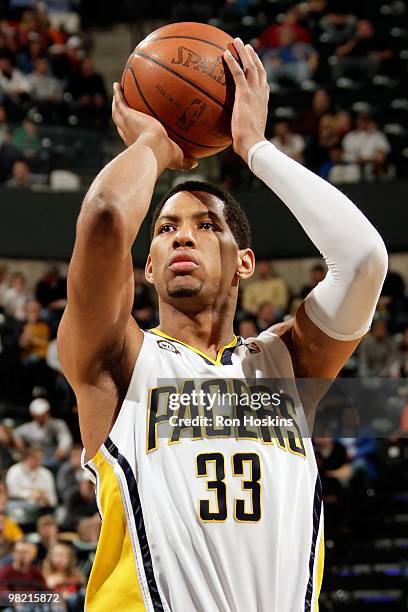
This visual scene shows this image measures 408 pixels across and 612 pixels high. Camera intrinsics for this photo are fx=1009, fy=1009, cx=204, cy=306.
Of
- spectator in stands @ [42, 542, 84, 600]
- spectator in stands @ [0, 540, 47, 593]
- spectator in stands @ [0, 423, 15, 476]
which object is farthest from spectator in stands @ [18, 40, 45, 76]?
spectator in stands @ [42, 542, 84, 600]

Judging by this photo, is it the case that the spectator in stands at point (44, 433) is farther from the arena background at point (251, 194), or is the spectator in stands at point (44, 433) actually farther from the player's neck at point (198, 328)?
the player's neck at point (198, 328)

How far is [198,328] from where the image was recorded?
3258mm

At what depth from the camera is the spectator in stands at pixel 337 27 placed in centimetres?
1357

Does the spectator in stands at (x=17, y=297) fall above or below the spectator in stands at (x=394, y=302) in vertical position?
above

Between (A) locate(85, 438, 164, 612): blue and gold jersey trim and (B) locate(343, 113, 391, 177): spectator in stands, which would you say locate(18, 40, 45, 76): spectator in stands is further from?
(A) locate(85, 438, 164, 612): blue and gold jersey trim

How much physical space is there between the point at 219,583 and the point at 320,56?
11534mm

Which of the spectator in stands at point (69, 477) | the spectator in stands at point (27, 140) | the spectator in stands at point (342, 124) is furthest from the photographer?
the spectator in stands at point (342, 124)

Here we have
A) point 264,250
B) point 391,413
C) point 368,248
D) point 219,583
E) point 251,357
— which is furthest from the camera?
point 264,250

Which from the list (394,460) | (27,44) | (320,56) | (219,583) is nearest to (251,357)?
(219,583)

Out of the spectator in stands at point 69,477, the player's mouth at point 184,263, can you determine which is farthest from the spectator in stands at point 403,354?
the player's mouth at point 184,263

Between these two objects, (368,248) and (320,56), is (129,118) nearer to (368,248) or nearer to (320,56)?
(368,248)

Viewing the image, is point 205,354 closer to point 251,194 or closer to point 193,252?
point 193,252

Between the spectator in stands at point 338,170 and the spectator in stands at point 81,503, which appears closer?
the spectator in stands at point 81,503

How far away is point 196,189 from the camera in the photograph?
331cm
